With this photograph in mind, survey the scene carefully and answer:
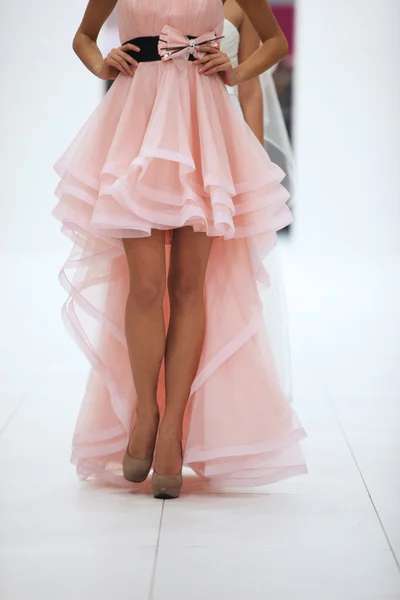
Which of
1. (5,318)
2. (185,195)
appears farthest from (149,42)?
(5,318)

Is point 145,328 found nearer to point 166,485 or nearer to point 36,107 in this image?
point 166,485

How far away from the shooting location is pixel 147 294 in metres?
2.28

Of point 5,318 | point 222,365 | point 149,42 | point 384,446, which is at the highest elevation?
point 149,42

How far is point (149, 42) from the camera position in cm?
226

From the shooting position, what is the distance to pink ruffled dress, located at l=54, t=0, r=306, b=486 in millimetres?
2201

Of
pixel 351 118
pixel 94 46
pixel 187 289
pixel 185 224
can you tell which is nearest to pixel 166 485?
pixel 187 289

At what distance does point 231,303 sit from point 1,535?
0.76 m

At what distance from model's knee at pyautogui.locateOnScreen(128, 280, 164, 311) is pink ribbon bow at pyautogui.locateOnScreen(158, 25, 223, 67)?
0.51m

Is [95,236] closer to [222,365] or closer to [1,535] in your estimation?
[222,365]

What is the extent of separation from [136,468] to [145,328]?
1.06 ft

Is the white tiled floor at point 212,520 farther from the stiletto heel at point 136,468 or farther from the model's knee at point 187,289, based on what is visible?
the model's knee at point 187,289

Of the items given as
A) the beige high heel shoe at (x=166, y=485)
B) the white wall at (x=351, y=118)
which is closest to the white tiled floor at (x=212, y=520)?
the beige high heel shoe at (x=166, y=485)

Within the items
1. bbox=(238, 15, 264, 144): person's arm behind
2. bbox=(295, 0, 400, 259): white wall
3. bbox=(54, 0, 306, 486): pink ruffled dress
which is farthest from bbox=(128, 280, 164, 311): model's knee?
bbox=(295, 0, 400, 259): white wall

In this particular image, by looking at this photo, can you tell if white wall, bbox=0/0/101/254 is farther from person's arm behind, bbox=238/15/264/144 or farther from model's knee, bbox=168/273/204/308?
model's knee, bbox=168/273/204/308
